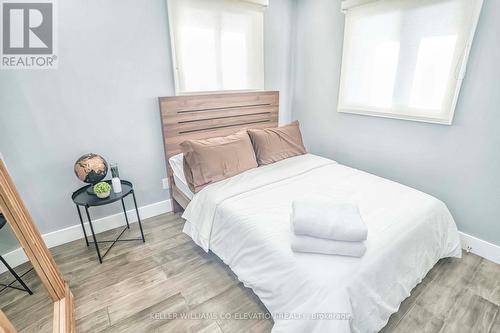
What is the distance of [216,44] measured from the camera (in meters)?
2.37

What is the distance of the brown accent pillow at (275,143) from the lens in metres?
2.34

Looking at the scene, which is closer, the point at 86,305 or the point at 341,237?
the point at 341,237

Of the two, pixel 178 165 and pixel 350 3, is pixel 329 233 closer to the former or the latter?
pixel 178 165

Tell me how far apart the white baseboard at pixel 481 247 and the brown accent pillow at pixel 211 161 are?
1.89m

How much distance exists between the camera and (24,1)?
163 cm

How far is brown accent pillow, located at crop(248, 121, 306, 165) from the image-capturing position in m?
2.34

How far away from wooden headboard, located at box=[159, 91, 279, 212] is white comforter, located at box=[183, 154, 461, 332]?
0.68 metres

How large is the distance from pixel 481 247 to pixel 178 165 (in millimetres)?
2596

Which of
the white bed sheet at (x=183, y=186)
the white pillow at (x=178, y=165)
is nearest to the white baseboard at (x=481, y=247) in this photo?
the white bed sheet at (x=183, y=186)

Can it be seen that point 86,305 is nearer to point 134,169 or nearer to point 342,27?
point 134,169

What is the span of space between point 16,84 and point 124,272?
153cm

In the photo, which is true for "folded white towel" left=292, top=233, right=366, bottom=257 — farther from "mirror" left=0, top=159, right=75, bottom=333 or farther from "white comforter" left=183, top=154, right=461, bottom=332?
"mirror" left=0, top=159, right=75, bottom=333

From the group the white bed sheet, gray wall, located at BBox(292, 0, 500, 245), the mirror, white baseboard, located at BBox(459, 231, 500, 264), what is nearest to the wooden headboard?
the white bed sheet

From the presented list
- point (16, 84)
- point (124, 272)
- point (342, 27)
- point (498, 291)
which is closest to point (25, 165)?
point (16, 84)
